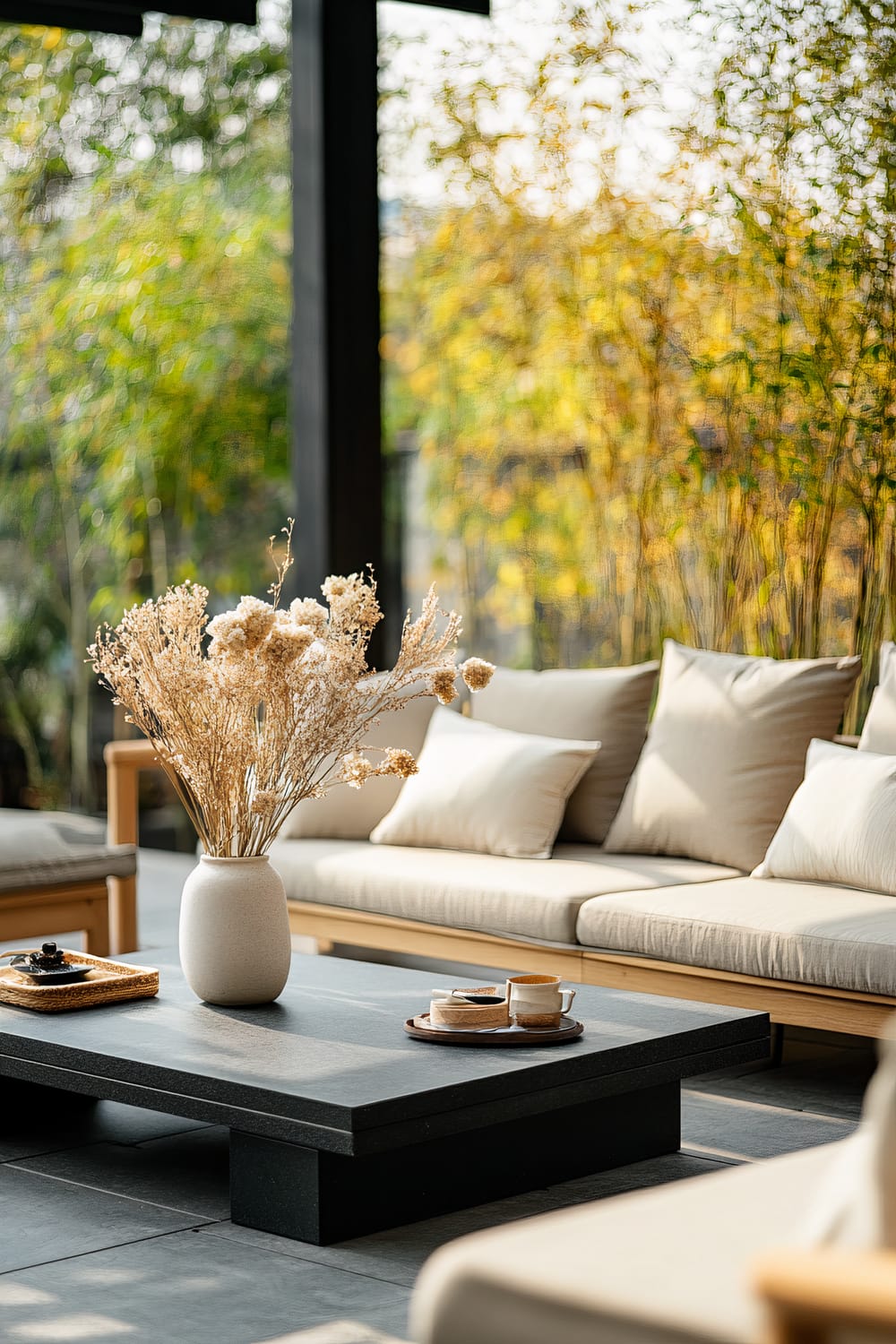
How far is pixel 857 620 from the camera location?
496 centimetres

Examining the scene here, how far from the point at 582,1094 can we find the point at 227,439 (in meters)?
5.20

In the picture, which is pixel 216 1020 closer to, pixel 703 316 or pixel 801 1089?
pixel 801 1089

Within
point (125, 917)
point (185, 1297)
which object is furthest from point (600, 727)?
point (185, 1297)

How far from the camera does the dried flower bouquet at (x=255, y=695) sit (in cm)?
334

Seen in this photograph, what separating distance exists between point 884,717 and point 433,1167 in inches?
68.4

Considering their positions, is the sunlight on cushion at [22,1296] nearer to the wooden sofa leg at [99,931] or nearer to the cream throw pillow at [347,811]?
the wooden sofa leg at [99,931]

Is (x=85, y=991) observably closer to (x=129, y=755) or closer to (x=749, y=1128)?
(x=749, y=1128)

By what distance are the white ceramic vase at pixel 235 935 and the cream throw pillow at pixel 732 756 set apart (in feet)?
4.74

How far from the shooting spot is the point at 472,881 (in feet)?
14.2

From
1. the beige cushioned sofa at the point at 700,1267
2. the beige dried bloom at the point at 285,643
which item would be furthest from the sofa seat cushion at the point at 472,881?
the beige cushioned sofa at the point at 700,1267

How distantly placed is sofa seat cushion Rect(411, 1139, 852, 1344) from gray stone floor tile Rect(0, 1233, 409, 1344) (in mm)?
1055

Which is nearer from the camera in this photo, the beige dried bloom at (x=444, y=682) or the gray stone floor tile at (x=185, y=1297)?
the gray stone floor tile at (x=185, y=1297)

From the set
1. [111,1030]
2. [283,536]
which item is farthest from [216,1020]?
[283,536]

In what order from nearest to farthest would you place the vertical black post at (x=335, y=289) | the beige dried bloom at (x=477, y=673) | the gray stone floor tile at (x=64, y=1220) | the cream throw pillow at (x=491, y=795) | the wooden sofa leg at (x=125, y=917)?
the gray stone floor tile at (x=64, y=1220), the beige dried bloom at (x=477, y=673), the cream throw pillow at (x=491, y=795), the wooden sofa leg at (x=125, y=917), the vertical black post at (x=335, y=289)
